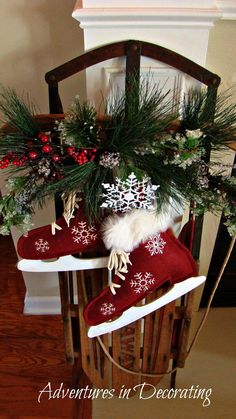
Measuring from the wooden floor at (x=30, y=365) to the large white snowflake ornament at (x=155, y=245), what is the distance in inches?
26.9

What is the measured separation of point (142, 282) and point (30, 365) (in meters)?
0.79

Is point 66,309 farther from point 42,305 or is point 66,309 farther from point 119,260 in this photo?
point 42,305

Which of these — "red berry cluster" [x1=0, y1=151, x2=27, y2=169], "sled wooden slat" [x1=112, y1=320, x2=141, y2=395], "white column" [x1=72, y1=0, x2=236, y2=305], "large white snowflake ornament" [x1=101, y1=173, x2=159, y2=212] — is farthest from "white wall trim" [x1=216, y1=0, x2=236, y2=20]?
"sled wooden slat" [x1=112, y1=320, x2=141, y2=395]

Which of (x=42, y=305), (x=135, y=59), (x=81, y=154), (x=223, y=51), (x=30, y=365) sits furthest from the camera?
(x=42, y=305)

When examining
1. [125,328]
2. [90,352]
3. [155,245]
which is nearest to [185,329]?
[125,328]

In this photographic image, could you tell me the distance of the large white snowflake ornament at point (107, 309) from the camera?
2.47 feet

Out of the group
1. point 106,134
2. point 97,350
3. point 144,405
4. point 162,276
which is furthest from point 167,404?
point 106,134

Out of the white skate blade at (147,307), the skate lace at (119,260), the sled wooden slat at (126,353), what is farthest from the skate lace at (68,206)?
the sled wooden slat at (126,353)

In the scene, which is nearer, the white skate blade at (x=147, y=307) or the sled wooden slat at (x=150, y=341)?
the white skate blade at (x=147, y=307)

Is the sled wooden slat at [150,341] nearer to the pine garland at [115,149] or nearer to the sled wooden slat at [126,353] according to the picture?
the sled wooden slat at [126,353]

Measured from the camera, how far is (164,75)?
0.82m

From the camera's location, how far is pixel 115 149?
674 mm

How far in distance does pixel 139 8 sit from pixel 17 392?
122cm

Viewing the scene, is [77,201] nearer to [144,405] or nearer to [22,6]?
[22,6]
